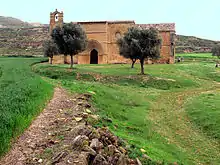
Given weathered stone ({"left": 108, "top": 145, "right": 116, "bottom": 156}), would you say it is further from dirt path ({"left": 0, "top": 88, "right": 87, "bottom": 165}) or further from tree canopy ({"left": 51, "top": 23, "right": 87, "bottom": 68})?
tree canopy ({"left": 51, "top": 23, "right": 87, "bottom": 68})

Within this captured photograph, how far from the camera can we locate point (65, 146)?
11055mm

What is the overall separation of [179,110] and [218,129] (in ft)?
22.5

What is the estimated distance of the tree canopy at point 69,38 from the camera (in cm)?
4553

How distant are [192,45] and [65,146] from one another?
123264mm

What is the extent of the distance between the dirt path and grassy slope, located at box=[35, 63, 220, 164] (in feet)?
9.92

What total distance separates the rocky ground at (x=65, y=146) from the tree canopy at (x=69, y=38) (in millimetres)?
30782

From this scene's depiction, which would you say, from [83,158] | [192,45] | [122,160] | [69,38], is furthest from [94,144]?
[192,45]

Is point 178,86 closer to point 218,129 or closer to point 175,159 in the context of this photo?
point 218,129

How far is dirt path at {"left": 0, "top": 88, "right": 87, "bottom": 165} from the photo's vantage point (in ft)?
34.3

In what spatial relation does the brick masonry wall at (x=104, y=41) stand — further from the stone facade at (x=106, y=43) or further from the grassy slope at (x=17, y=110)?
the grassy slope at (x=17, y=110)

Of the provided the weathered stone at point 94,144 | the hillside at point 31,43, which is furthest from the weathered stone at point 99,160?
the hillside at point 31,43

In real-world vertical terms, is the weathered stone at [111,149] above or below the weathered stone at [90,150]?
below

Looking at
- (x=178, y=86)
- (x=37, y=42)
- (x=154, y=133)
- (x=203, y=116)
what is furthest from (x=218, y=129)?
(x=37, y=42)

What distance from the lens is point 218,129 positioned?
20359 millimetres
